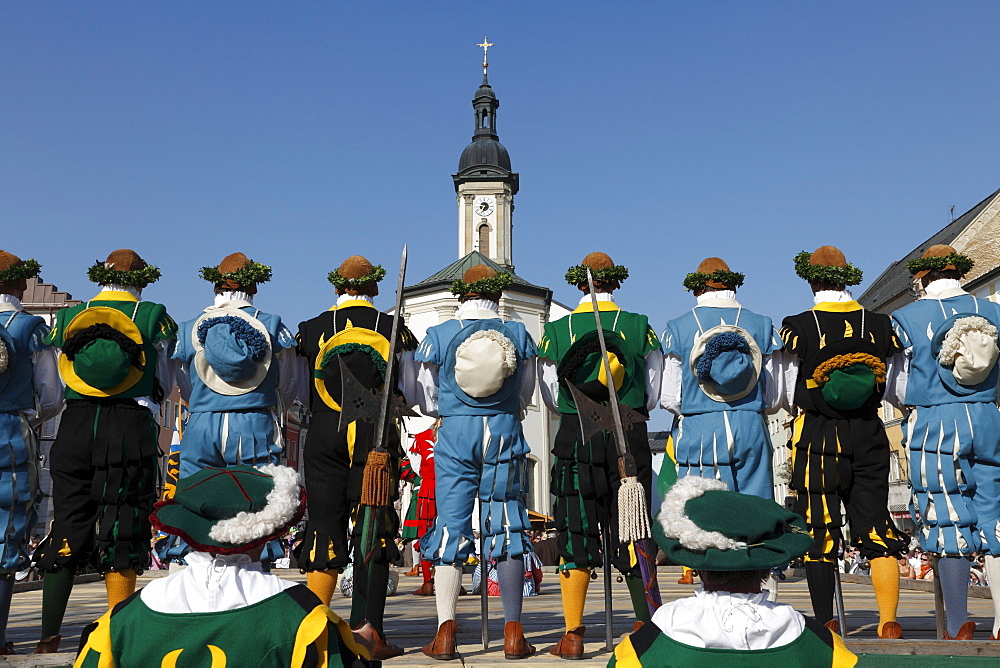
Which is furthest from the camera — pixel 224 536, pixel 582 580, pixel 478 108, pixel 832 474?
pixel 478 108

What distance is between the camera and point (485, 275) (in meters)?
6.51

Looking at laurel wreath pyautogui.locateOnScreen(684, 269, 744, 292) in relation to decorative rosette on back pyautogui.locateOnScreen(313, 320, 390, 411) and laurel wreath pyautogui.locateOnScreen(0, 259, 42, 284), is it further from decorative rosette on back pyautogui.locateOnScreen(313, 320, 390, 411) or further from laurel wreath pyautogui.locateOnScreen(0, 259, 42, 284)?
laurel wreath pyautogui.locateOnScreen(0, 259, 42, 284)

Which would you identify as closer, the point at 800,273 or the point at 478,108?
the point at 800,273

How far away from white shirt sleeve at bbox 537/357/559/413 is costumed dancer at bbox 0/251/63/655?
10.1ft

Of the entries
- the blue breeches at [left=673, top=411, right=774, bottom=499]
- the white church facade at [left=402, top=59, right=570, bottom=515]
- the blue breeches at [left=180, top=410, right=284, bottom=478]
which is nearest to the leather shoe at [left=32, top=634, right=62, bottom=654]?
the blue breeches at [left=180, top=410, right=284, bottom=478]

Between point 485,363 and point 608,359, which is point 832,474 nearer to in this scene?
point 608,359

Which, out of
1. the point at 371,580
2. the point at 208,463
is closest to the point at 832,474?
the point at 371,580

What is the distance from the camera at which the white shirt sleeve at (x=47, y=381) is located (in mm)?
6379

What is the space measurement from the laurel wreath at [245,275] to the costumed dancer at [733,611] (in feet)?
14.1

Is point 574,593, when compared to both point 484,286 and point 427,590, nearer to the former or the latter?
point 484,286

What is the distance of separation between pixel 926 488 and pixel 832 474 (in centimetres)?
65

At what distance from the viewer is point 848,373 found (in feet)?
20.4

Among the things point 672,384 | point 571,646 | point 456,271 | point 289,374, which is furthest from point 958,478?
point 456,271

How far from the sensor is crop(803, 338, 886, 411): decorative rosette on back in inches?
244
